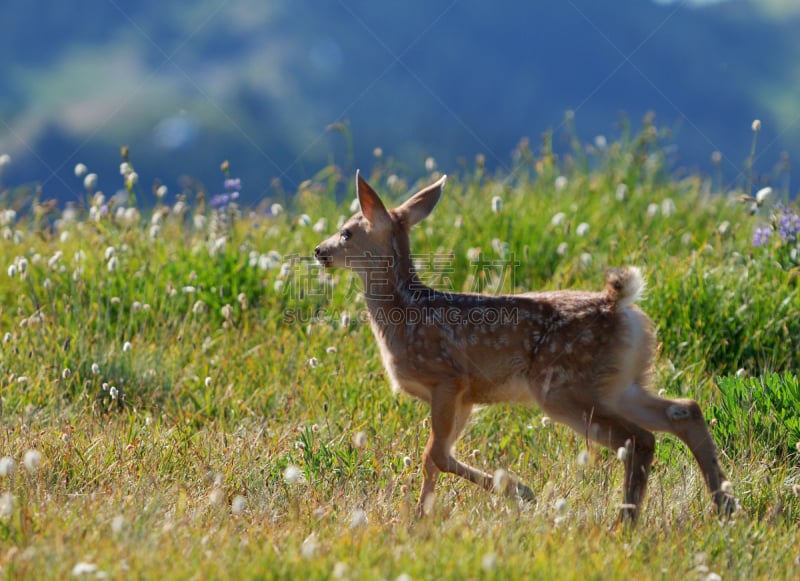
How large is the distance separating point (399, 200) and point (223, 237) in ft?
6.82

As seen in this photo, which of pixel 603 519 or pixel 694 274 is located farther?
pixel 694 274

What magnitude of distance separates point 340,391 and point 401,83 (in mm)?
179858

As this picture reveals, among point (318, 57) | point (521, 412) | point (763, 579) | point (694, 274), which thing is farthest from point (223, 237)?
point (318, 57)

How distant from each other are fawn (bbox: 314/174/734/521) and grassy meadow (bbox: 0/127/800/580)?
9.4 inches

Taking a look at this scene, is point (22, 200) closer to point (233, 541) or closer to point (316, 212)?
point (316, 212)

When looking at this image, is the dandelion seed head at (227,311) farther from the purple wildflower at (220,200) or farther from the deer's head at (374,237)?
the purple wildflower at (220,200)

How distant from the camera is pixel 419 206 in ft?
22.2

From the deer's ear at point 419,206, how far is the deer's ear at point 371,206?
5.2 inches

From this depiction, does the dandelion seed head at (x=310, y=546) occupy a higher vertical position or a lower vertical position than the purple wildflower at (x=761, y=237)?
lower

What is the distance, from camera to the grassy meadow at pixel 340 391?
455 cm

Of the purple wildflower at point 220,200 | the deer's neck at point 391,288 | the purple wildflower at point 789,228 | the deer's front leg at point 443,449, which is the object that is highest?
the purple wildflower at point 789,228

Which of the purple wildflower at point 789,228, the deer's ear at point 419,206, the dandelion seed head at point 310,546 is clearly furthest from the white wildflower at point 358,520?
the purple wildflower at point 789,228

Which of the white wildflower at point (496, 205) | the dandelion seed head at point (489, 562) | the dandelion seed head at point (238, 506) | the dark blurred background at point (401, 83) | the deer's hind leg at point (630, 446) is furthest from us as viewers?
the dark blurred background at point (401, 83)

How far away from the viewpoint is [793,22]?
151375 millimetres
